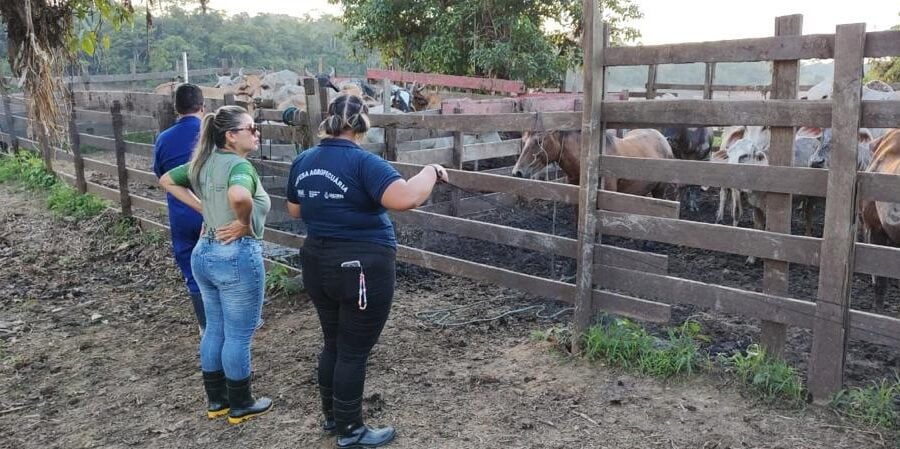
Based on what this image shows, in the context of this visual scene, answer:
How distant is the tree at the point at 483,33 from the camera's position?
2047 centimetres

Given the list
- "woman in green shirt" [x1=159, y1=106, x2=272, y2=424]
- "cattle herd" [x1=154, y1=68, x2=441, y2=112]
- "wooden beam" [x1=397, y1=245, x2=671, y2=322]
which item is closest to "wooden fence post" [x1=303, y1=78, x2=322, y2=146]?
"wooden beam" [x1=397, y1=245, x2=671, y2=322]

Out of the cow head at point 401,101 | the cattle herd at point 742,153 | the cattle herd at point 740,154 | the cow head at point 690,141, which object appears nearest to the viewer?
the cattle herd at point 740,154

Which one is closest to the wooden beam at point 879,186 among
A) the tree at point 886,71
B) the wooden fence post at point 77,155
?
the wooden fence post at point 77,155

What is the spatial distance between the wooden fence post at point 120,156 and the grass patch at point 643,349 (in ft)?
22.2

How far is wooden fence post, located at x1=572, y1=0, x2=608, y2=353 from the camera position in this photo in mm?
4383

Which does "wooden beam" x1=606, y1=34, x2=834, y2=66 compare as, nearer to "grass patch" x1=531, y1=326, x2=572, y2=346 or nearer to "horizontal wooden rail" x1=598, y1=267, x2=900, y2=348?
"horizontal wooden rail" x1=598, y1=267, x2=900, y2=348

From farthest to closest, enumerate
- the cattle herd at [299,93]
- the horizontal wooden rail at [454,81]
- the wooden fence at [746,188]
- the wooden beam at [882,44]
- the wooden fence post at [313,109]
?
the horizontal wooden rail at [454,81], the cattle herd at [299,93], the wooden fence post at [313,109], the wooden fence at [746,188], the wooden beam at [882,44]

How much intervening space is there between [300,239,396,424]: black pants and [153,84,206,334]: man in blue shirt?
59.8 inches

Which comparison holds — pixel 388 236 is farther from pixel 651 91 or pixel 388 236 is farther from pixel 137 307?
pixel 651 91

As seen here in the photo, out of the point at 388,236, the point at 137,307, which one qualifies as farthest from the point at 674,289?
the point at 137,307

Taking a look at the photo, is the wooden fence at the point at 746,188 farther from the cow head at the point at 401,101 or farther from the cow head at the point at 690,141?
the cow head at the point at 401,101

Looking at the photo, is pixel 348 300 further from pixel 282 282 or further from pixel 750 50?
pixel 282 282

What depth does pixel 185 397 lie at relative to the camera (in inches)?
179

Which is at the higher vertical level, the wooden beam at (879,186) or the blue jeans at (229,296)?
the wooden beam at (879,186)
